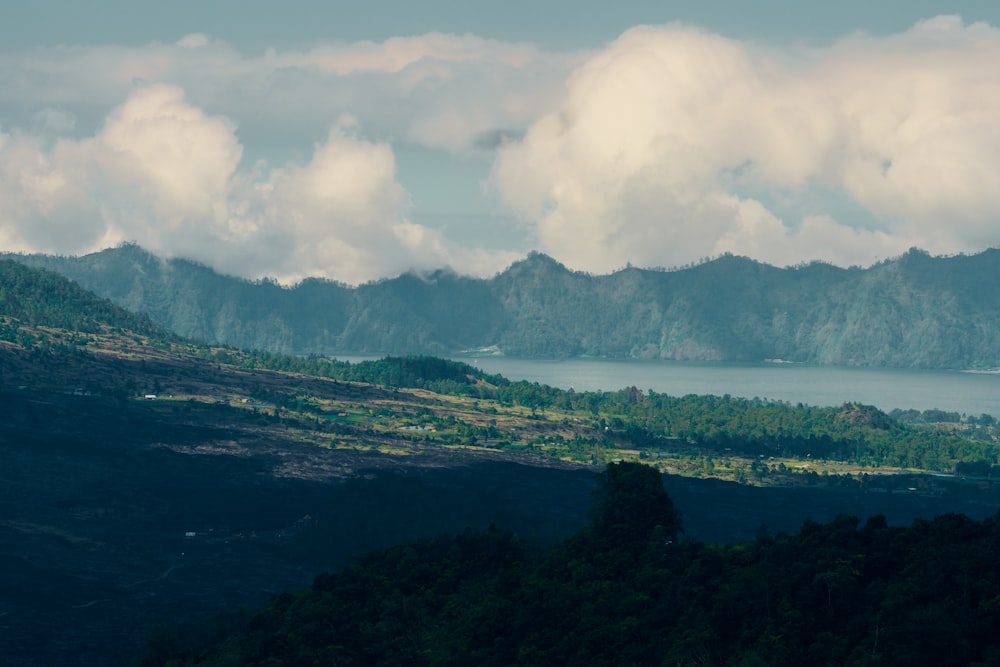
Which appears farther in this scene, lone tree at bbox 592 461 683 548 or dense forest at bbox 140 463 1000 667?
lone tree at bbox 592 461 683 548

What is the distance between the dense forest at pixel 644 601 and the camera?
108 m

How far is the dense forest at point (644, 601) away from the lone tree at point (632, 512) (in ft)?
0.59

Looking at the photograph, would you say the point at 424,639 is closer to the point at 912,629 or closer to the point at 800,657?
the point at 800,657

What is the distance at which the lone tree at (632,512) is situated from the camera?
153 m

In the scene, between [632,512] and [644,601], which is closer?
[644,601]

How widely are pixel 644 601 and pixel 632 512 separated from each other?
92.7 ft

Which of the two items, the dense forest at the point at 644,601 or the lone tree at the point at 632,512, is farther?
the lone tree at the point at 632,512

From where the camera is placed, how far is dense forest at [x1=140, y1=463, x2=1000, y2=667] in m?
108

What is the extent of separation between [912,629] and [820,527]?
33490mm

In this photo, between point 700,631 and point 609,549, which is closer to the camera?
point 700,631

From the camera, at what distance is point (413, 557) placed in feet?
514

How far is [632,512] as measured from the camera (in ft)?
510

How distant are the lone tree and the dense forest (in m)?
0.18

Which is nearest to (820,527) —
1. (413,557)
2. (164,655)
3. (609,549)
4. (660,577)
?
(660,577)
